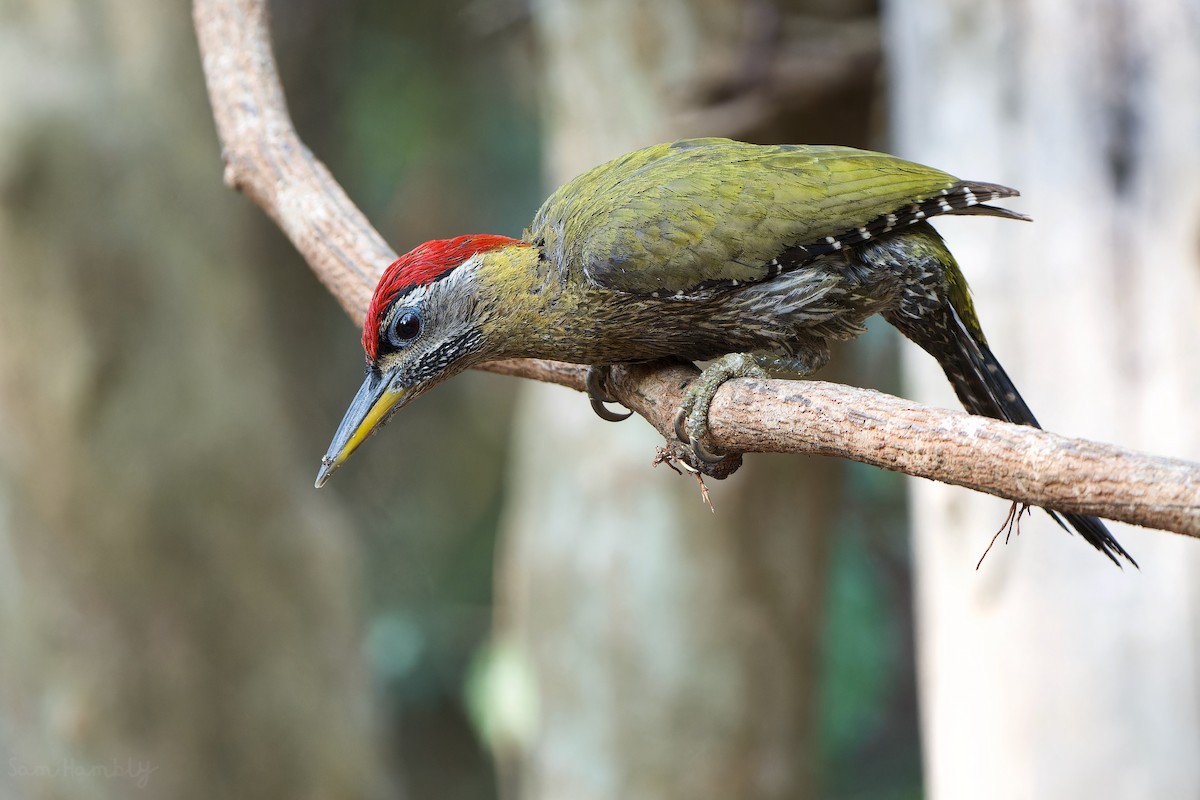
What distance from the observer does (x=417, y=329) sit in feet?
9.32

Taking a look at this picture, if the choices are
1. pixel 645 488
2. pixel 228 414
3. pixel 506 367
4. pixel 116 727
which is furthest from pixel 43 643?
pixel 506 367

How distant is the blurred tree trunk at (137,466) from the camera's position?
18.2ft

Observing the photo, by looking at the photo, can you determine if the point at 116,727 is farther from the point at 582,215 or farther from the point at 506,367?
the point at 582,215

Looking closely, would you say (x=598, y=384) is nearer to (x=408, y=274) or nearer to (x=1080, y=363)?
(x=408, y=274)

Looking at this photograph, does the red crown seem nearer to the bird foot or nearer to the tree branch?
the tree branch

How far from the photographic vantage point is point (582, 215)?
2875 mm

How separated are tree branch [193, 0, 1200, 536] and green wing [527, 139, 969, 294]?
12.6 inches

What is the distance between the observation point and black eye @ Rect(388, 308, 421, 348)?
280 centimetres

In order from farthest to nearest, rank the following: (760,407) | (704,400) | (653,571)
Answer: (653,571) < (704,400) < (760,407)

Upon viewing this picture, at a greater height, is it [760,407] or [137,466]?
[760,407]

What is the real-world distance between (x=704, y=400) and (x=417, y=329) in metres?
0.70
